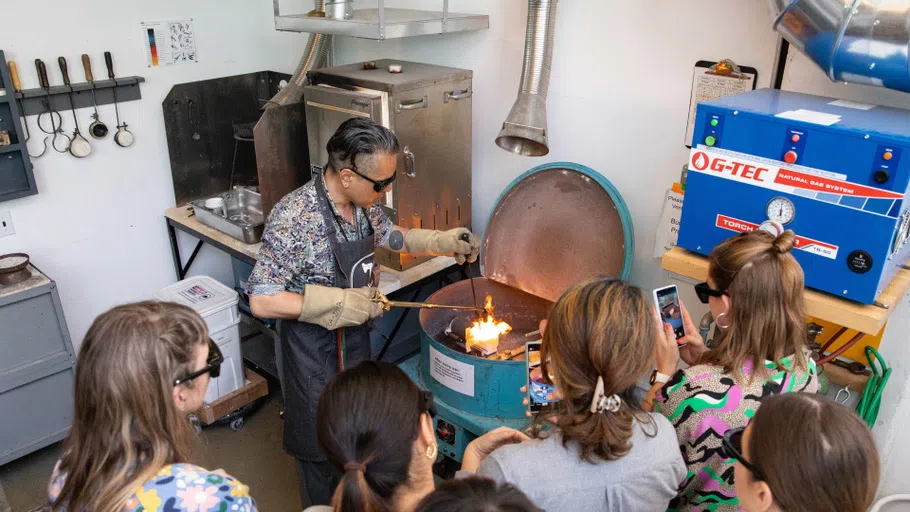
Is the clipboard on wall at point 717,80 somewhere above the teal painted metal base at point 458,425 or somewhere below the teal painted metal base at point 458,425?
above

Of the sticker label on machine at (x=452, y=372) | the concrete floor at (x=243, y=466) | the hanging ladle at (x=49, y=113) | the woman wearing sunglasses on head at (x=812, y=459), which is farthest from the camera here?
the hanging ladle at (x=49, y=113)

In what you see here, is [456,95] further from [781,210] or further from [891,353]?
[891,353]

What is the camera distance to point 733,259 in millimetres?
1545

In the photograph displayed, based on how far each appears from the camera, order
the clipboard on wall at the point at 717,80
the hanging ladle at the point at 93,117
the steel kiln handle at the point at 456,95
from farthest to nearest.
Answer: the hanging ladle at the point at 93,117
the steel kiln handle at the point at 456,95
the clipboard on wall at the point at 717,80

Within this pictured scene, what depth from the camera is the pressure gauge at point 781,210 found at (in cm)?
160

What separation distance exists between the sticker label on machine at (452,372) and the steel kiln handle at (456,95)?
104cm

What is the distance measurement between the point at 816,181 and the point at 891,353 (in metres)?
0.86

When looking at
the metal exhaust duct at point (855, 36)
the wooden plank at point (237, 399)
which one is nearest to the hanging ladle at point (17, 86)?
the wooden plank at point (237, 399)

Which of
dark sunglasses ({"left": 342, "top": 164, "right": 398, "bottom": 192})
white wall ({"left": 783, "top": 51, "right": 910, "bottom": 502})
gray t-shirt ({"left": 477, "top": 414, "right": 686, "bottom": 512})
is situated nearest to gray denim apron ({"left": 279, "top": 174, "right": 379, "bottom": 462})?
dark sunglasses ({"left": 342, "top": 164, "right": 398, "bottom": 192})

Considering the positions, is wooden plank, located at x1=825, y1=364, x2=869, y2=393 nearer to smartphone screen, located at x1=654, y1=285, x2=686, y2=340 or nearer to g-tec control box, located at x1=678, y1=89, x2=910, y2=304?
g-tec control box, located at x1=678, y1=89, x2=910, y2=304

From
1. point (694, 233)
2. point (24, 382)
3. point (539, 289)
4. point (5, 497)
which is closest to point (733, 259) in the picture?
point (694, 233)

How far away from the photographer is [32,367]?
9.43ft

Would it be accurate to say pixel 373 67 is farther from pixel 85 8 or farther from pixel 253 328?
pixel 253 328

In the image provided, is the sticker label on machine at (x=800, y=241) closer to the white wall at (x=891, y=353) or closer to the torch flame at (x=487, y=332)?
the white wall at (x=891, y=353)
